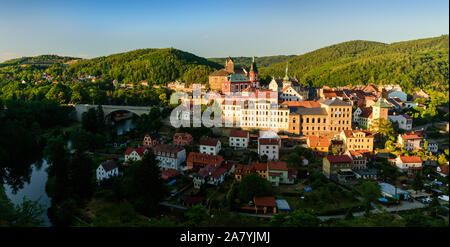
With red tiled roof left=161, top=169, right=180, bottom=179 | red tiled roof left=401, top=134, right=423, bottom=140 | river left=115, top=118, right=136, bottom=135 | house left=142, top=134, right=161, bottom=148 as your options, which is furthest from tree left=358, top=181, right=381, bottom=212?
river left=115, top=118, right=136, bottom=135

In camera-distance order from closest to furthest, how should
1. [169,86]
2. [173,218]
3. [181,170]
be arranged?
[173,218], [181,170], [169,86]

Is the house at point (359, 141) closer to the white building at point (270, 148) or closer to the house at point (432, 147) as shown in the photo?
the house at point (432, 147)

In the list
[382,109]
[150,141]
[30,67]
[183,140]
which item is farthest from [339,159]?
[30,67]

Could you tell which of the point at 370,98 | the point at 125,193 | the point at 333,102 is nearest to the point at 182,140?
the point at 125,193

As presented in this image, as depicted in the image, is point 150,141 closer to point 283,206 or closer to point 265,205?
point 265,205

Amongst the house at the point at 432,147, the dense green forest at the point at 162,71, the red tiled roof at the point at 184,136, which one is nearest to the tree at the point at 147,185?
the red tiled roof at the point at 184,136

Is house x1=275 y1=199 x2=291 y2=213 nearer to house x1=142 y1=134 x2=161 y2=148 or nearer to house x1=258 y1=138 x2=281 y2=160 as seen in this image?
house x1=258 y1=138 x2=281 y2=160

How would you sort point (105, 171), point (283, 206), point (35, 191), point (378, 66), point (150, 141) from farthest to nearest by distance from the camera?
point (378, 66) < point (150, 141) < point (105, 171) < point (35, 191) < point (283, 206)
